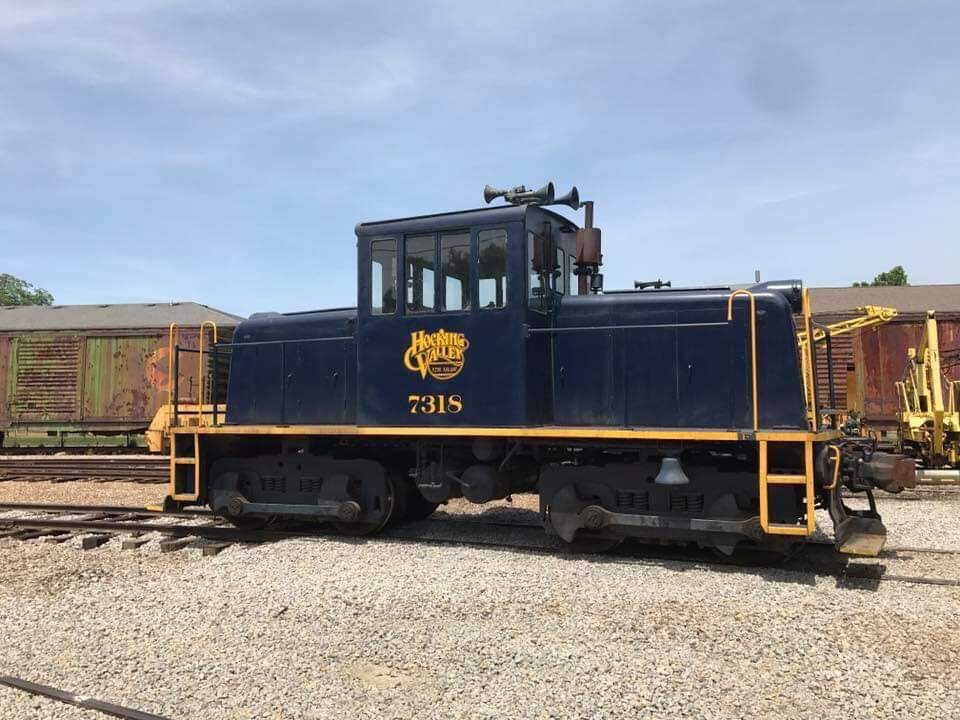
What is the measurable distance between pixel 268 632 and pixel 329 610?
0.50m

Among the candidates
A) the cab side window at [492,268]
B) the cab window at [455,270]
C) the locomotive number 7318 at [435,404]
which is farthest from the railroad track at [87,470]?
the cab side window at [492,268]

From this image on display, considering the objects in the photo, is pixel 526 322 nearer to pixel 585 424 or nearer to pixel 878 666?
pixel 585 424

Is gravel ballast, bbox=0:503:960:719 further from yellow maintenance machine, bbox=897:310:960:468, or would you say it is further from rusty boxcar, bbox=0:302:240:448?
rusty boxcar, bbox=0:302:240:448

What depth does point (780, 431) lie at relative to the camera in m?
6.35

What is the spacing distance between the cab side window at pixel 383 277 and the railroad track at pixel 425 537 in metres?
2.48

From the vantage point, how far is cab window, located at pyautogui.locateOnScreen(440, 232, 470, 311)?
7422 millimetres

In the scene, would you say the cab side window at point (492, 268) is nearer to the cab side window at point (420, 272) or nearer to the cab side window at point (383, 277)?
the cab side window at point (420, 272)

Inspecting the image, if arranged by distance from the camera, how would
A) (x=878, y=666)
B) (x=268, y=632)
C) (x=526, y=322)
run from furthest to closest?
1. (x=526, y=322)
2. (x=268, y=632)
3. (x=878, y=666)

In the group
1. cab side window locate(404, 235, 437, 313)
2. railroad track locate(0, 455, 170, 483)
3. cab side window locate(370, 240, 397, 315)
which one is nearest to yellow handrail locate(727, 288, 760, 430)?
cab side window locate(404, 235, 437, 313)

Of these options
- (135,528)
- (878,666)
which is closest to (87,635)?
(135,528)

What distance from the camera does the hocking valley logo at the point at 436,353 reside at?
24.2 feet

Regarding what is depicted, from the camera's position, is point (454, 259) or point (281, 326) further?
point (281, 326)

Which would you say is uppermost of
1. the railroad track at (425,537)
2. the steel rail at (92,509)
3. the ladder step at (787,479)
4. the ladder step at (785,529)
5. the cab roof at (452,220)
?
the cab roof at (452,220)

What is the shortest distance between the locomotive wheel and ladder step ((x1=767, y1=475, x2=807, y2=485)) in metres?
3.88
